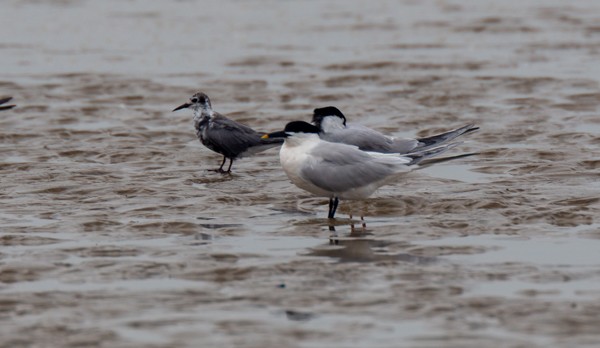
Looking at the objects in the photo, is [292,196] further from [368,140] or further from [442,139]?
[442,139]

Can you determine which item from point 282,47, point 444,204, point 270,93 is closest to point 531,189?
point 444,204

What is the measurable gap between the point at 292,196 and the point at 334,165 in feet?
3.84

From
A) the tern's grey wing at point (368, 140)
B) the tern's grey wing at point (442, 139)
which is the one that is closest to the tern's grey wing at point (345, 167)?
the tern's grey wing at point (368, 140)

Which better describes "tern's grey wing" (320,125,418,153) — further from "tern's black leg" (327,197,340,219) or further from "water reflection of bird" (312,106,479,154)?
"tern's black leg" (327,197,340,219)

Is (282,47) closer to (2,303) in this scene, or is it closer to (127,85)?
(127,85)

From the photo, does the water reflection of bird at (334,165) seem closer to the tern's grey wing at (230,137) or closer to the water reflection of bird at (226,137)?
the water reflection of bird at (226,137)

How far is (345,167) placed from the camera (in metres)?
10.3

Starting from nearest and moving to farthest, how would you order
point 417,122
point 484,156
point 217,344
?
point 217,344 → point 484,156 → point 417,122

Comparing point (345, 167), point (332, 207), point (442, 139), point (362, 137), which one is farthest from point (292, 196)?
point (442, 139)

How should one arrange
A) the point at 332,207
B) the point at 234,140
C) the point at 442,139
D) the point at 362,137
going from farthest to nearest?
1. the point at 234,140
2. the point at 442,139
3. the point at 362,137
4. the point at 332,207

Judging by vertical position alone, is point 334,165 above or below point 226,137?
above

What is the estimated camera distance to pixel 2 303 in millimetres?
7742

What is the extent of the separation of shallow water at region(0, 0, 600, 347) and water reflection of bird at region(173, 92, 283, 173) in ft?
1.04

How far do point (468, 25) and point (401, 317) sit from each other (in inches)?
609
